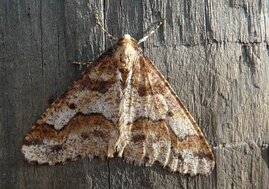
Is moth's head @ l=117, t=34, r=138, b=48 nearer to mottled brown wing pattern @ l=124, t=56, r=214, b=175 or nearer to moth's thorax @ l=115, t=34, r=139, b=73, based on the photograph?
moth's thorax @ l=115, t=34, r=139, b=73

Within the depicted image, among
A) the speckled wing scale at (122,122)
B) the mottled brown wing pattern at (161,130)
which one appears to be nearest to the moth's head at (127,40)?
the speckled wing scale at (122,122)

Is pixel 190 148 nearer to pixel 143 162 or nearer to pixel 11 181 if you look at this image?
pixel 143 162

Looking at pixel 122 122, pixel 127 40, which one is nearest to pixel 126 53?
pixel 127 40

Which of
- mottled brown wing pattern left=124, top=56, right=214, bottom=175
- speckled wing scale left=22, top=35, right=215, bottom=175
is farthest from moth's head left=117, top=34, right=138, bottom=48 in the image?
mottled brown wing pattern left=124, top=56, right=214, bottom=175

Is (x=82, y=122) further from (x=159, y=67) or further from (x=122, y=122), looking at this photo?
(x=159, y=67)

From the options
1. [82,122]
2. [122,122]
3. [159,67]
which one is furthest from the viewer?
[82,122]
